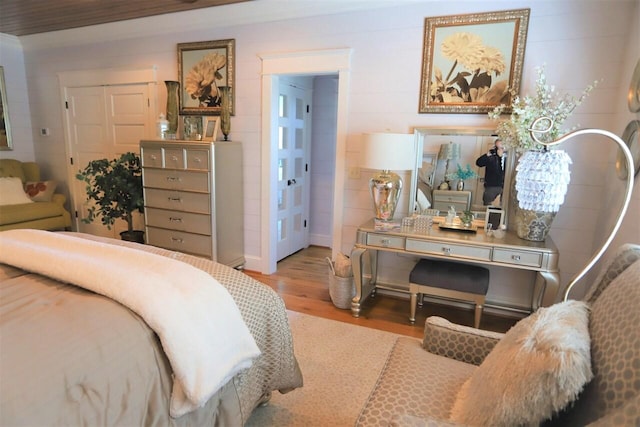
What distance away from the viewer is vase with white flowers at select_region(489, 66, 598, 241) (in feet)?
7.73

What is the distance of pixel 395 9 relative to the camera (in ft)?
10.00

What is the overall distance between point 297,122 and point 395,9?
5.78 feet

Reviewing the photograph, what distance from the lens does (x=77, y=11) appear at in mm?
3842

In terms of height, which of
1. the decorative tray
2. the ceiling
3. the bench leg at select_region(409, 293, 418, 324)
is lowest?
the bench leg at select_region(409, 293, 418, 324)

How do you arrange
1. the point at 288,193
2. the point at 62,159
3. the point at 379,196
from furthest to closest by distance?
the point at 62,159 → the point at 288,193 → the point at 379,196

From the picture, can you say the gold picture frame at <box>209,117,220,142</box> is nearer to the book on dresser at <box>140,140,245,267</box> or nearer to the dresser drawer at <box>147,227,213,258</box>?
the book on dresser at <box>140,140,245,267</box>

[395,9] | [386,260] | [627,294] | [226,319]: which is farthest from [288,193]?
[627,294]

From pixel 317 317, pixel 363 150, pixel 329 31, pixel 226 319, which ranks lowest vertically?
pixel 317 317

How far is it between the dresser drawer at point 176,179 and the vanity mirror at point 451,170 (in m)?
1.97

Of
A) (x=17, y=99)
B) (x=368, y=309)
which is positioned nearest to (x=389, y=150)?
(x=368, y=309)

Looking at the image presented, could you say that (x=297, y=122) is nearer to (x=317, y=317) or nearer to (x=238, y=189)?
(x=238, y=189)

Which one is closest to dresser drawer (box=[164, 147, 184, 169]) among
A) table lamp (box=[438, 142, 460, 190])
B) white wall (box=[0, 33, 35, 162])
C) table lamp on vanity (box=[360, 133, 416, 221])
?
table lamp on vanity (box=[360, 133, 416, 221])

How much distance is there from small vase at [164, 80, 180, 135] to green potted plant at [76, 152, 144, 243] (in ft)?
1.99

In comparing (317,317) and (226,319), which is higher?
(226,319)
